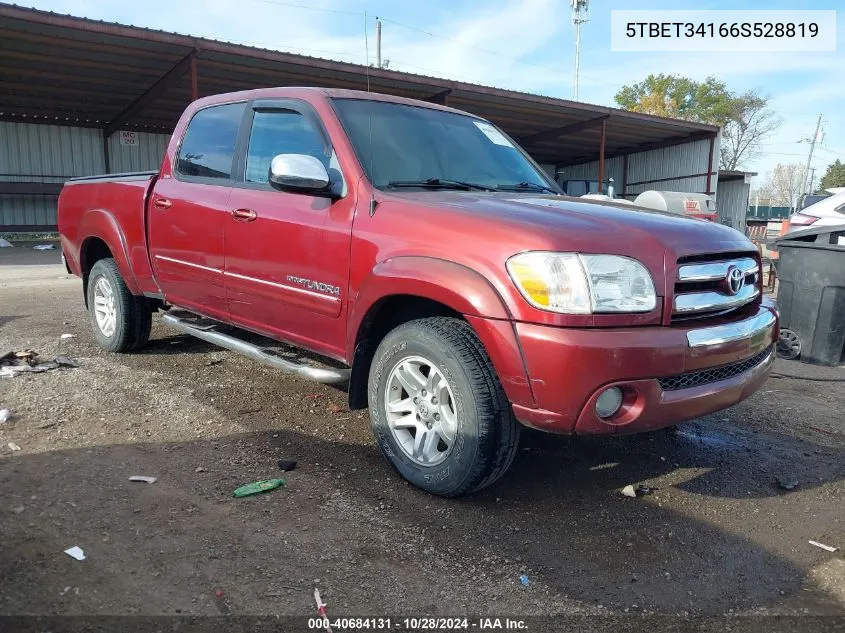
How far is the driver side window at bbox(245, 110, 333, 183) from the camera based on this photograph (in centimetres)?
361

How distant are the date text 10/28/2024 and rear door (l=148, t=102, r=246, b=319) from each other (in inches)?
96.3

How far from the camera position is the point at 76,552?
7.96ft

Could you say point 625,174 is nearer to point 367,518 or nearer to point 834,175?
point 367,518

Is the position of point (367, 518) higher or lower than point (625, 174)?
lower

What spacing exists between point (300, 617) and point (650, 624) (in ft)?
3.79

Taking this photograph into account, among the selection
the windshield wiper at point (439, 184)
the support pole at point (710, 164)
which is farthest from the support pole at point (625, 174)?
the windshield wiper at point (439, 184)

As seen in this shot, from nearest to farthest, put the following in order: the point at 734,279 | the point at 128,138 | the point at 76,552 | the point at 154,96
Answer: the point at 76,552, the point at 734,279, the point at 154,96, the point at 128,138

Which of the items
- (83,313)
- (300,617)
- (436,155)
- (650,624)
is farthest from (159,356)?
(650,624)

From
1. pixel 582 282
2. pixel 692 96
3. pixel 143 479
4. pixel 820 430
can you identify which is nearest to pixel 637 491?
pixel 582 282

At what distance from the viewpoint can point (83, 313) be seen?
7.43 m

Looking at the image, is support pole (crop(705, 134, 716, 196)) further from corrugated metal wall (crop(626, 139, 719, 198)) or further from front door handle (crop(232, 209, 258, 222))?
front door handle (crop(232, 209, 258, 222))

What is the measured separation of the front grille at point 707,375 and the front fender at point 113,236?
155 inches

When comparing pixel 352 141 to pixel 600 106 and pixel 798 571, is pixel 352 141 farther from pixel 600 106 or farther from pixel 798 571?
pixel 600 106

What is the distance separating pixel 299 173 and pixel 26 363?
323 cm
